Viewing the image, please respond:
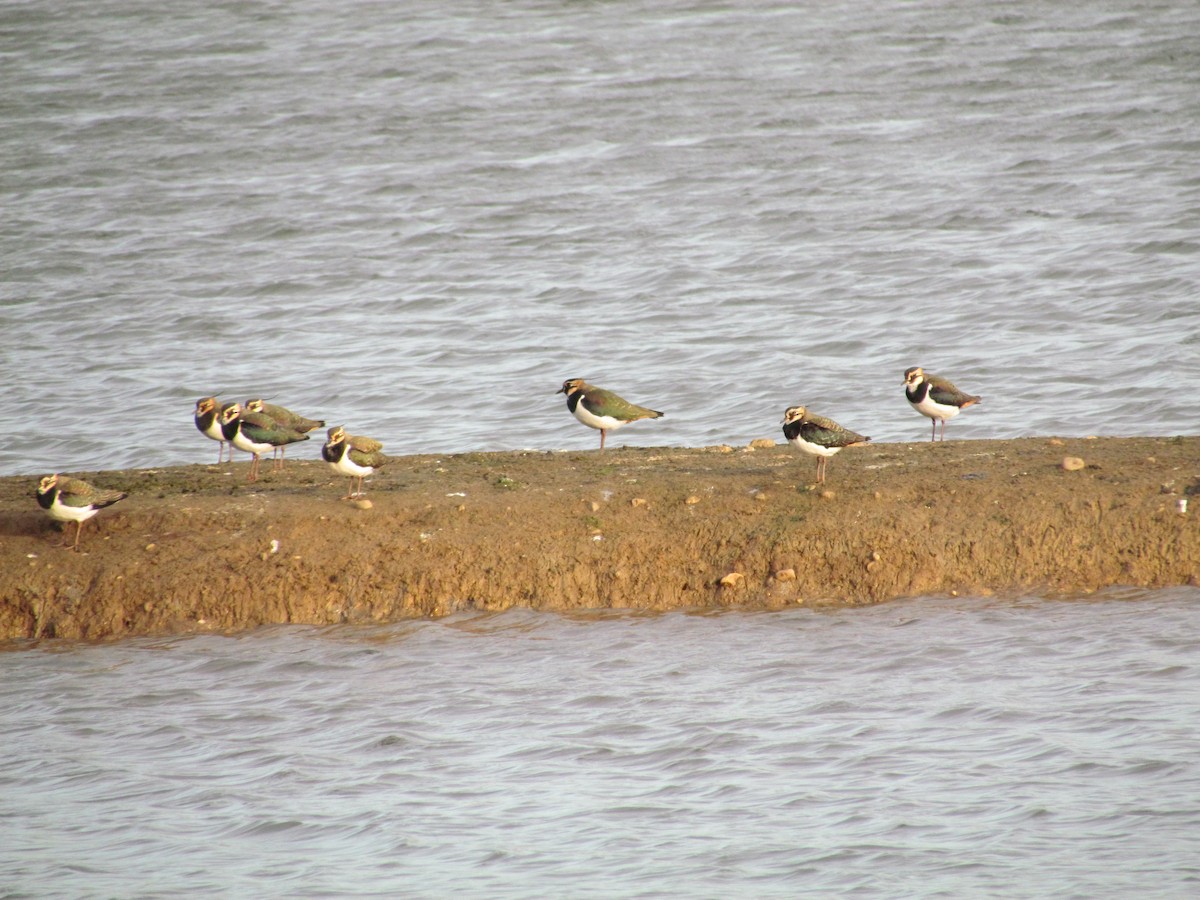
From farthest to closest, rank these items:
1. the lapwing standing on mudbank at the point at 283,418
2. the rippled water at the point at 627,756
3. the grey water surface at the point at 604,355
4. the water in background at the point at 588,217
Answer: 1. the water in background at the point at 588,217
2. the lapwing standing on mudbank at the point at 283,418
3. the grey water surface at the point at 604,355
4. the rippled water at the point at 627,756

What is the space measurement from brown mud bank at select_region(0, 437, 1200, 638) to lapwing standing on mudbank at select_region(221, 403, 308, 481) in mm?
1065

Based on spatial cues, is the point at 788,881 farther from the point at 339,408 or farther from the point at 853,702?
the point at 339,408

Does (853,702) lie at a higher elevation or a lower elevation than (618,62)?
lower

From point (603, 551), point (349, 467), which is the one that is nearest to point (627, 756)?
point (603, 551)

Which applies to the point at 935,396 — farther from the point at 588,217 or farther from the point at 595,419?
the point at 588,217

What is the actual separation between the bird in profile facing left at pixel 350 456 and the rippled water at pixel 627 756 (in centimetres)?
134

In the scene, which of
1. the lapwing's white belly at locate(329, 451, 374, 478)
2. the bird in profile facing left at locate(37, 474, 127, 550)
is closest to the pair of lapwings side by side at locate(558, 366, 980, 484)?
the lapwing's white belly at locate(329, 451, 374, 478)

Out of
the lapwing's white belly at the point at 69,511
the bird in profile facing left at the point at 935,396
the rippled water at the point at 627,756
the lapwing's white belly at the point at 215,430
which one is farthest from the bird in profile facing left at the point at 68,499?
the bird in profile facing left at the point at 935,396

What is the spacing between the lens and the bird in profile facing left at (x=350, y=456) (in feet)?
40.8

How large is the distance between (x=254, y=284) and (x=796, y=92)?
1331cm

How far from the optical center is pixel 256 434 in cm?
1372

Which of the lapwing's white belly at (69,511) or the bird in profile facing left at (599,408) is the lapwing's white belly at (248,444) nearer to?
the lapwing's white belly at (69,511)

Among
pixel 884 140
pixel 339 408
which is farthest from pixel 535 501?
pixel 884 140

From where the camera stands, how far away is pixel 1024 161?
28.5 metres
